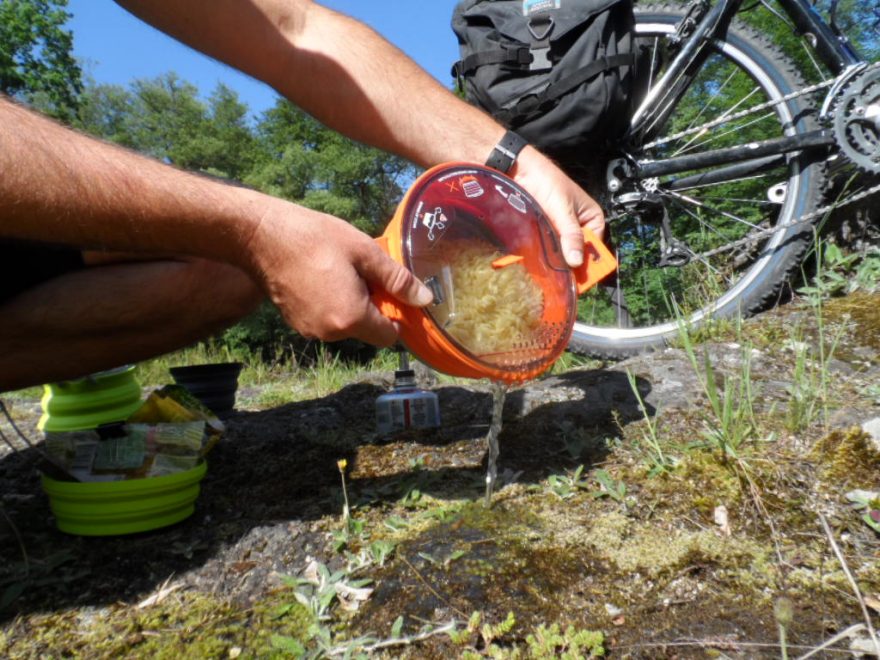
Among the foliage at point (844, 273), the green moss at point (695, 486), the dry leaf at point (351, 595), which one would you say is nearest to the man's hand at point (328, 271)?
the dry leaf at point (351, 595)

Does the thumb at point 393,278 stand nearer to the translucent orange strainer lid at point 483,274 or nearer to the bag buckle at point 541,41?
the translucent orange strainer lid at point 483,274

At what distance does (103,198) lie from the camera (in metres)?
1.17

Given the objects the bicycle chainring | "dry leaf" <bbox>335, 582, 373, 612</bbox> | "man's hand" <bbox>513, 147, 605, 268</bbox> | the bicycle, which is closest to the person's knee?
"man's hand" <bbox>513, 147, 605, 268</bbox>

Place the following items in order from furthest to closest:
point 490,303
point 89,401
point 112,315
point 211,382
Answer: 1. point 211,382
2. point 89,401
3. point 112,315
4. point 490,303

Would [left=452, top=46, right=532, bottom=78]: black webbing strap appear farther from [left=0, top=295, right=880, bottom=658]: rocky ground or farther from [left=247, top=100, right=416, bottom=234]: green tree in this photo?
[left=247, top=100, right=416, bottom=234]: green tree

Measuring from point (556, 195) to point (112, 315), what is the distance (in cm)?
137

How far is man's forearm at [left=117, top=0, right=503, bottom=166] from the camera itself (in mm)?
1733

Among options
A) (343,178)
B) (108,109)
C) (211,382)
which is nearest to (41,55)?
(108,109)

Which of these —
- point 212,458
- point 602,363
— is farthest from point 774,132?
point 212,458

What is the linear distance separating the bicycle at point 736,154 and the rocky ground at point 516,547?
2.90 ft

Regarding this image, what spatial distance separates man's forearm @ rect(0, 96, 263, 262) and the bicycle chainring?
2488mm

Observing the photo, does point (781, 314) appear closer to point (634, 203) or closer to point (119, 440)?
point (634, 203)

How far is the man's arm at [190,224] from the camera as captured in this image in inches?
45.1

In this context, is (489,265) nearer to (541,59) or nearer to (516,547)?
(516,547)
